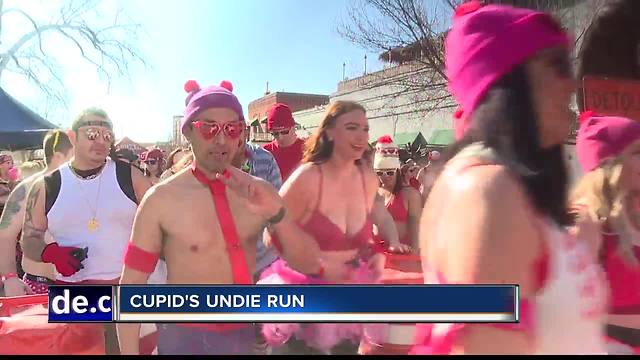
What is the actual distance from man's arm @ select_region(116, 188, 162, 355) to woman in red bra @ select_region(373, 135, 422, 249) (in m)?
0.81

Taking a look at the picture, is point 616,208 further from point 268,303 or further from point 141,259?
point 141,259

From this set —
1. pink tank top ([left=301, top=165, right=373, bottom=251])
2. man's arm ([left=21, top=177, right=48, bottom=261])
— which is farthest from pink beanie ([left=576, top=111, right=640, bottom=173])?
man's arm ([left=21, top=177, right=48, bottom=261])

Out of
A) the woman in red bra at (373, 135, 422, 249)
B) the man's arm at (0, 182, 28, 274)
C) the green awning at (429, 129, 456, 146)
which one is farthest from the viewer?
the man's arm at (0, 182, 28, 274)

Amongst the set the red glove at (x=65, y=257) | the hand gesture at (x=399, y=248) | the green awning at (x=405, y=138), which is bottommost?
the red glove at (x=65, y=257)

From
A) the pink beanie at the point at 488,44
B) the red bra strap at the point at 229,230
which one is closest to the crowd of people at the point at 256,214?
the red bra strap at the point at 229,230

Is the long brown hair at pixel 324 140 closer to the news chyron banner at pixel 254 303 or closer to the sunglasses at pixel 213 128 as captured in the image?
the sunglasses at pixel 213 128

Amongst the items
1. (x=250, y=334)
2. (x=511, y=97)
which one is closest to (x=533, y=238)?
(x=511, y=97)

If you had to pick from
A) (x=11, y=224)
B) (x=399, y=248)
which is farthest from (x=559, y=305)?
(x=11, y=224)

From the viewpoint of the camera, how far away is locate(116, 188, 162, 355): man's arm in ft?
6.43

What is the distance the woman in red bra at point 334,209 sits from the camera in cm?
202

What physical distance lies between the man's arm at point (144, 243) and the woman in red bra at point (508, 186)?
95 cm

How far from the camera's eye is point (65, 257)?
2074 mm

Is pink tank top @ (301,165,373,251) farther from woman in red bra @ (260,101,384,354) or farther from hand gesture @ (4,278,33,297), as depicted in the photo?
hand gesture @ (4,278,33,297)

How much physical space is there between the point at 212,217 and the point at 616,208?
4.90 feet
